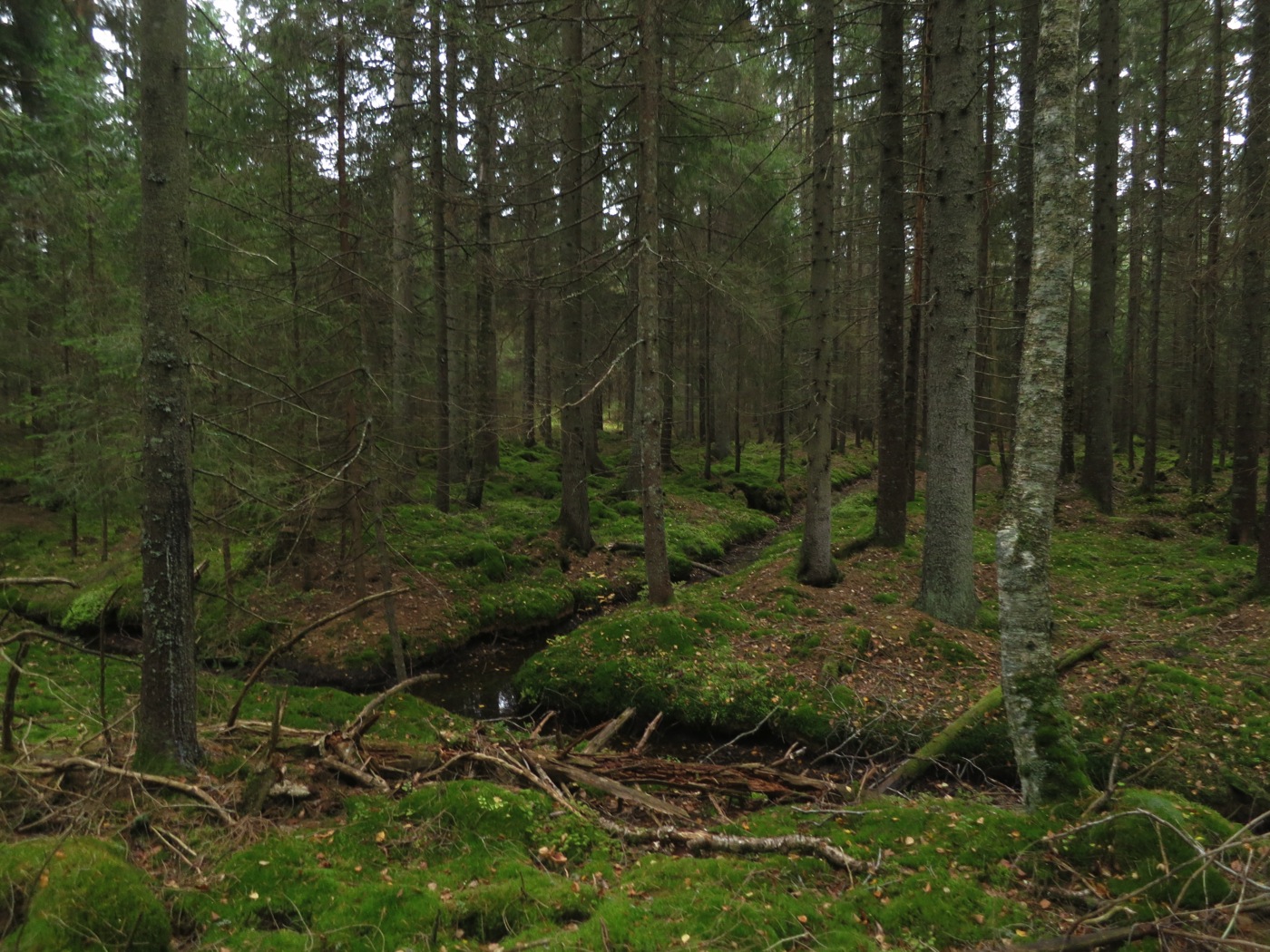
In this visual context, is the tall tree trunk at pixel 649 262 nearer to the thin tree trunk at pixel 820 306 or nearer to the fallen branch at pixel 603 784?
the thin tree trunk at pixel 820 306

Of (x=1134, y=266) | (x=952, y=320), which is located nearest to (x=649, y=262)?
(x=952, y=320)

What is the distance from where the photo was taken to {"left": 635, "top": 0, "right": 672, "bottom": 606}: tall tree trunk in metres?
9.84

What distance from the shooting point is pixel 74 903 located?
3.25 m

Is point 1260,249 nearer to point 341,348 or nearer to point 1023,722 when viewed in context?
point 1023,722

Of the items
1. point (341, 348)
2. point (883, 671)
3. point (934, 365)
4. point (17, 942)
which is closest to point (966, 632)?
point (883, 671)

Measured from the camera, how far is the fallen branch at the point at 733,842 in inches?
180

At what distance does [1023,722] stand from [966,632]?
15.6ft

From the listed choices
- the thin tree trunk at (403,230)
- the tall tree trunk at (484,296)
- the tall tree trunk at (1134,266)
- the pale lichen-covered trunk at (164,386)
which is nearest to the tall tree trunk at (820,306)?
the tall tree trunk at (484,296)

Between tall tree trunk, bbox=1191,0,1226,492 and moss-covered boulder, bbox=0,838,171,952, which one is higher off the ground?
tall tree trunk, bbox=1191,0,1226,492

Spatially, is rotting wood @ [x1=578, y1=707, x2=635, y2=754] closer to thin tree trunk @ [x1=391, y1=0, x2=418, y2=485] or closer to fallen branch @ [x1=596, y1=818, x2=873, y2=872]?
fallen branch @ [x1=596, y1=818, x2=873, y2=872]

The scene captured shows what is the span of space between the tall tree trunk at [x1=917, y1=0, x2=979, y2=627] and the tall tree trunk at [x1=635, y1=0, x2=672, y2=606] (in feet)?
12.6

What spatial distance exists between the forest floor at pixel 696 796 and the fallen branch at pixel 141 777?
36mm

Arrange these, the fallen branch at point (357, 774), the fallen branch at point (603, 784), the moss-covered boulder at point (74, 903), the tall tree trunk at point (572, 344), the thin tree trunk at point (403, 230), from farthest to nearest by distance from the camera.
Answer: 1. the tall tree trunk at point (572, 344)
2. the thin tree trunk at point (403, 230)
3. the fallen branch at point (603, 784)
4. the fallen branch at point (357, 774)
5. the moss-covered boulder at point (74, 903)

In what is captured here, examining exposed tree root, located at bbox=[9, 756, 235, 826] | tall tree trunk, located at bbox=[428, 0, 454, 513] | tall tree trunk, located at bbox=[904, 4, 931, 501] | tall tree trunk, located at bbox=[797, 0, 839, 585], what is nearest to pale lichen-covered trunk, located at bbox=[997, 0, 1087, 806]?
exposed tree root, located at bbox=[9, 756, 235, 826]
